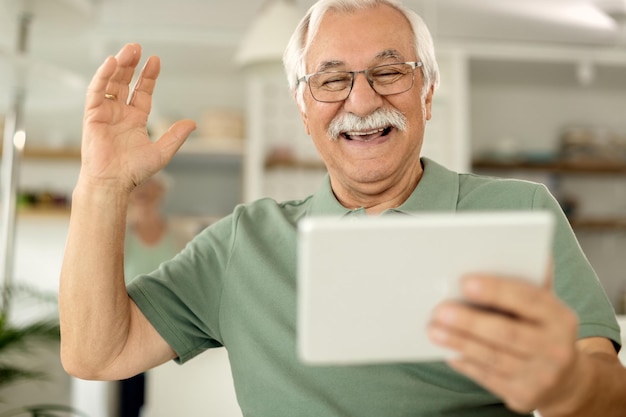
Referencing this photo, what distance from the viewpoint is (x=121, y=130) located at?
3.64 feet

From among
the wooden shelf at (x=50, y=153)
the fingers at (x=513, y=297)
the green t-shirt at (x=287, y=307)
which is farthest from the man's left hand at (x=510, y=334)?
the wooden shelf at (x=50, y=153)

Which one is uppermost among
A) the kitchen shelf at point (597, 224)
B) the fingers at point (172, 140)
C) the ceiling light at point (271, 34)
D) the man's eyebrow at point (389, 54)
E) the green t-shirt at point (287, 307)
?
the ceiling light at point (271, 34)

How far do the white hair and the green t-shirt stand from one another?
0.63ft

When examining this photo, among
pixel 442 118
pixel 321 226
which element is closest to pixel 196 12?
pixel 442 118

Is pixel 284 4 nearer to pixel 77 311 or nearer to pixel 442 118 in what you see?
pixel 77 311

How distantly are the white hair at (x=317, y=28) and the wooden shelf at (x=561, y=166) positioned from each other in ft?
11.8

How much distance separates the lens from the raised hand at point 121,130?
1.06 metres

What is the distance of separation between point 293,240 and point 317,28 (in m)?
0.40

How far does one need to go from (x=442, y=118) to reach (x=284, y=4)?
2404 mm

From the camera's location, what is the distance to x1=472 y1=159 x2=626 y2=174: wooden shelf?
4.80 m

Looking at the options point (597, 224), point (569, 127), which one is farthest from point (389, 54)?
point (569, 127)

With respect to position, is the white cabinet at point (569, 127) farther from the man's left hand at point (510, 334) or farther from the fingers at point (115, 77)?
the man's left hand at point (510, 334)

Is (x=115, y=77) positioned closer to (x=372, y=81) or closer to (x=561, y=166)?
(x=372, y=81)

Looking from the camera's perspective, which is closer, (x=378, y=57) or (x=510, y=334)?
(x=510, y=334)
